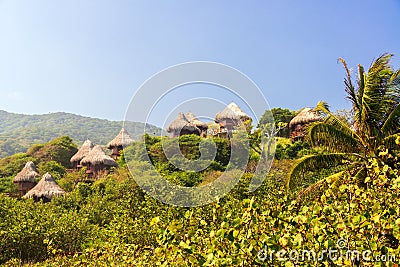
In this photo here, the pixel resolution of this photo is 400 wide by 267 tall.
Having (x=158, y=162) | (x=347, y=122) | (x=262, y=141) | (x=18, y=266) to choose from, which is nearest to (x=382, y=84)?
(x=347, y=122)

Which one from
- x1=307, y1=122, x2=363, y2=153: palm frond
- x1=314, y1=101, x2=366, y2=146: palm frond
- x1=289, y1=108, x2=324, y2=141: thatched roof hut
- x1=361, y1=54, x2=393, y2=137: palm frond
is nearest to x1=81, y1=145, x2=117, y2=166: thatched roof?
x1=289, y1=108, x2=324, y2=141: thatched roof hut

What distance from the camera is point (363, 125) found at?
10.8 meters

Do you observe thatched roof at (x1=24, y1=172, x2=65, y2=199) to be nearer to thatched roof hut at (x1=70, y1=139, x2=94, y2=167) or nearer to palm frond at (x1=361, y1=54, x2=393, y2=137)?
thatched roof hut at (x1=70, y1=139, x2=94, y2=167)

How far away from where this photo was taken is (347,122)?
11.8 metres

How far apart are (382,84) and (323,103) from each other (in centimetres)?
187

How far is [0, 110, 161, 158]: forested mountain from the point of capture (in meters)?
96.3

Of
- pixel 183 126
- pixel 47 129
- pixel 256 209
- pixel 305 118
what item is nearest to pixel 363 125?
pixel 256 209

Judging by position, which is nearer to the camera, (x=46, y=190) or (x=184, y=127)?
(x=46, y=190)

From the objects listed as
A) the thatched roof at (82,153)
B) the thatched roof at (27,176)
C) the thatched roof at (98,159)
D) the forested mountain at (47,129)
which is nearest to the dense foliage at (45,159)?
the thatched roof at (82,153)

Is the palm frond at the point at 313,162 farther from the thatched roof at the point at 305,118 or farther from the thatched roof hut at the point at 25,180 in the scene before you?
the thatched roof hut at the point at 25,180

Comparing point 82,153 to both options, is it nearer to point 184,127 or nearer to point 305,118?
point 184,127

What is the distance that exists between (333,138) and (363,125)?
0.85m

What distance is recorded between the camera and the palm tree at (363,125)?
35.0ft

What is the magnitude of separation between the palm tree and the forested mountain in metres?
76.8
